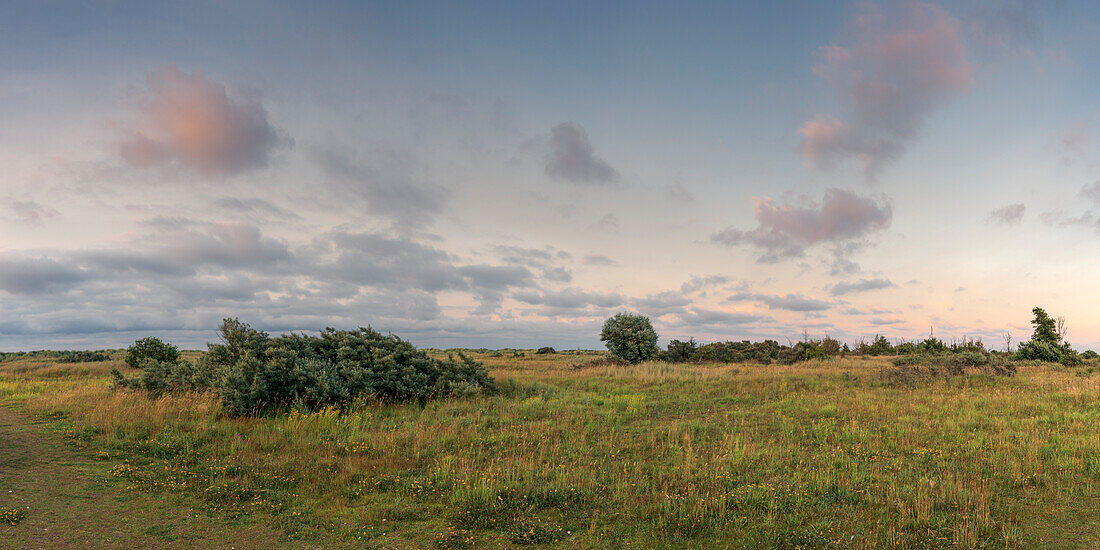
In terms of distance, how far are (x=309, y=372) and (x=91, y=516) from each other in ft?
30.2

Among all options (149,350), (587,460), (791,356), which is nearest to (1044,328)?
(791,356)

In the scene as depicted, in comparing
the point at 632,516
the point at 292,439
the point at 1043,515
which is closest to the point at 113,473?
the point at 292,439

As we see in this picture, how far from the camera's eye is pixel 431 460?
37.8 feet

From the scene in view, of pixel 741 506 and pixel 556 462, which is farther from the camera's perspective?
pixel 556 462

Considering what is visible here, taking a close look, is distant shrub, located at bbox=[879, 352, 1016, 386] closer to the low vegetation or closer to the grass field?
the low vegetation

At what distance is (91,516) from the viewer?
26.8 ft

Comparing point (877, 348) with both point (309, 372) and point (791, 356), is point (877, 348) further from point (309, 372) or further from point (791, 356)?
point (309, 372)

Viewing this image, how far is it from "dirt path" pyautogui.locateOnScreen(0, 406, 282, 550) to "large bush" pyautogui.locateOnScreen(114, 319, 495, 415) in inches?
223

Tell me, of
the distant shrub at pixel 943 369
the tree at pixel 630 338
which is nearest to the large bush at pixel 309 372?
the distant shrub at pixel 943 369

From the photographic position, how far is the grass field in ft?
25.8

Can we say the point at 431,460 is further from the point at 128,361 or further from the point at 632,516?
the point at 128,361

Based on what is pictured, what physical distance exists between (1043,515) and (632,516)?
7039mm

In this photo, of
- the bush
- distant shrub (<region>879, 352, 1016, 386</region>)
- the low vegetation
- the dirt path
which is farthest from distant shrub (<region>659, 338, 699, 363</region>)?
the dirt path

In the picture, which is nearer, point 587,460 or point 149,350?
point 587,460
